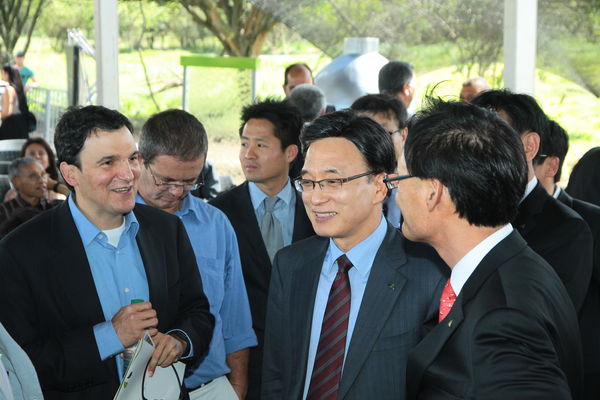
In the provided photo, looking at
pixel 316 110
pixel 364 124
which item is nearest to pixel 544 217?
pixel 364 124

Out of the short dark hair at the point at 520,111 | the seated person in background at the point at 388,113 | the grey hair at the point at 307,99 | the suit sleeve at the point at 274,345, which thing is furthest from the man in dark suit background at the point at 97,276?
the grey hair at the point at 307,99

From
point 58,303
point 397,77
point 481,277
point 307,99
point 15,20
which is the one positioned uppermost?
point 15,20

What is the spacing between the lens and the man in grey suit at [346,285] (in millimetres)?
2398

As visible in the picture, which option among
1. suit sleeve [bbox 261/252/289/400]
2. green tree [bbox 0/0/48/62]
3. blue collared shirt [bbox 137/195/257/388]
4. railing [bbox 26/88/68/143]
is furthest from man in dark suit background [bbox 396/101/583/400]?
green tree [bbox 0/0/48/62]

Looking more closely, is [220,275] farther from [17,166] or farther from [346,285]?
[17,166]

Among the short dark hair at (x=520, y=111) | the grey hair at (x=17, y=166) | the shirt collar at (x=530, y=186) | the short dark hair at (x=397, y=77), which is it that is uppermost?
the short dark hair at (x=397, y=77)

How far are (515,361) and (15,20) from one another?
33.3 ft

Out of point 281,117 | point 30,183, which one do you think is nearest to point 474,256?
point 281,117

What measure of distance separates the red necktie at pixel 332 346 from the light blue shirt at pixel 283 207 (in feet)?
4.14

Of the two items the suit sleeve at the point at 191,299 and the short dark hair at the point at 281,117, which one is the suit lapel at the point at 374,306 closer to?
the suit sleeve at the point at 191,299

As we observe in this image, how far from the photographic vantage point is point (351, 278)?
2.55 meters

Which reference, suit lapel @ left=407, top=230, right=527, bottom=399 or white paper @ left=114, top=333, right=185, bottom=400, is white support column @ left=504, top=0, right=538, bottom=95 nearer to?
white paper @ left=114, top=333, right=185, bottom=400

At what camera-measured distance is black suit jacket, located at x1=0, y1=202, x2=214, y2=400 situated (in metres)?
2.49

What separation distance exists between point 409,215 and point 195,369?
140 centimetres
